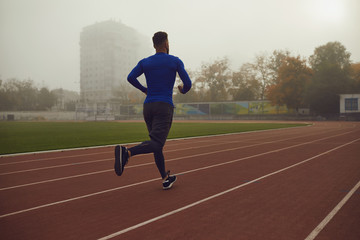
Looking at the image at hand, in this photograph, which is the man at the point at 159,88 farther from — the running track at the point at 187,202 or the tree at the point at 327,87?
the tree at the point at 327,87

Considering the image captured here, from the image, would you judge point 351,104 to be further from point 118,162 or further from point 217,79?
point 118,162

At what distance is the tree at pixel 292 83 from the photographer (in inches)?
1966

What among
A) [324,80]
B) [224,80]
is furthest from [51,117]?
[324,80]

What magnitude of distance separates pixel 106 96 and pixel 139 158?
124632 mm

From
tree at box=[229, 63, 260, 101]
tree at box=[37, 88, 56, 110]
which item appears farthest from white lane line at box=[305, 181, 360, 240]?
tree at box=[37, 88, 56, 110]

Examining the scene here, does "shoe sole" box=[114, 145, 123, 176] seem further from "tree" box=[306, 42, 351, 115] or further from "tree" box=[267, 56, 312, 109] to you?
"tree" box=[267, 56, 312, 109]

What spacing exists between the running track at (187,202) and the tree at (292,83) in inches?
1790

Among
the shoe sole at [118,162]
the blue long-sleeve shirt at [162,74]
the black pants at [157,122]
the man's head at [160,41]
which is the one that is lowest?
the shoe sole at [118,162]

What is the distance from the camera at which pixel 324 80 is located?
48812 millimetres

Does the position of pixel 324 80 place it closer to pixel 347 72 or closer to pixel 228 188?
pixel 347 72

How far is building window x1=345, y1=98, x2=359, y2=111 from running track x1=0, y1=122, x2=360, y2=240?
44.6 meters

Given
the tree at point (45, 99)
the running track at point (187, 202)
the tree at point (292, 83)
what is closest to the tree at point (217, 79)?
the tree at point (292, 83)

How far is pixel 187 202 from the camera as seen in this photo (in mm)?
4004

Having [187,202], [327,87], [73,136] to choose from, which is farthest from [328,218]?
[327,87]
